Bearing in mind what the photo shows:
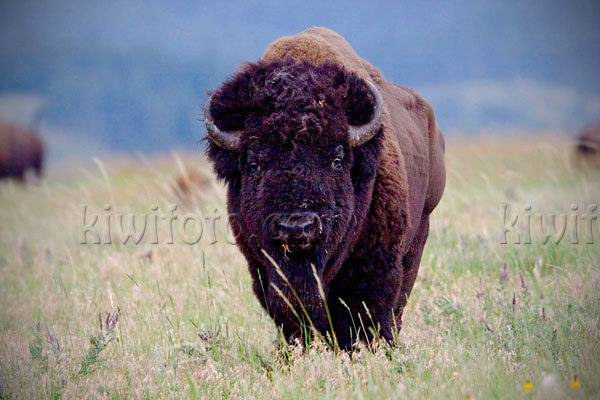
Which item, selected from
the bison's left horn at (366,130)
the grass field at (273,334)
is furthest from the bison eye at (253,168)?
the grass field at (273,334)

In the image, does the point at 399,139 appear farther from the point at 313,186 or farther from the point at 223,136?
the point at 223,136

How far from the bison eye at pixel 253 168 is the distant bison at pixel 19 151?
30.3m

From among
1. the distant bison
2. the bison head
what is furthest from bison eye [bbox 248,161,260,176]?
the distant bison

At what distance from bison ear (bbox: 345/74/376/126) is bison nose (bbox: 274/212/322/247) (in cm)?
93

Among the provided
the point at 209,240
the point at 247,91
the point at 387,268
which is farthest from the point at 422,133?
the point at 209,240

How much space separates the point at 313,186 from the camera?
4016mm

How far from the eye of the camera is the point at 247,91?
14.5 feet

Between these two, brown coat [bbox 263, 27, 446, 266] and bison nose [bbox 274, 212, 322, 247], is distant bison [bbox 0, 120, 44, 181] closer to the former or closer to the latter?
brown coat [bbox 263, 27, 446, 266]

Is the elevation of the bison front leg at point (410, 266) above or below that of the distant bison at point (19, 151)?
below

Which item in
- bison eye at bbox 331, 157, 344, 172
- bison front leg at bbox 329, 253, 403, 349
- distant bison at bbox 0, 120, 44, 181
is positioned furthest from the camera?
distant bison at bbox 0, 120, 44, 181

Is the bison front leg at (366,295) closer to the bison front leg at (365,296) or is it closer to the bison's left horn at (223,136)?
the bison front leg at (365,296)

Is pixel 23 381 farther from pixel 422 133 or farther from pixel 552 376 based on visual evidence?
pixel 422 133

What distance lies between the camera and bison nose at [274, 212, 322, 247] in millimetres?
3863

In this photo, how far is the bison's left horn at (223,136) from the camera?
4.40m
